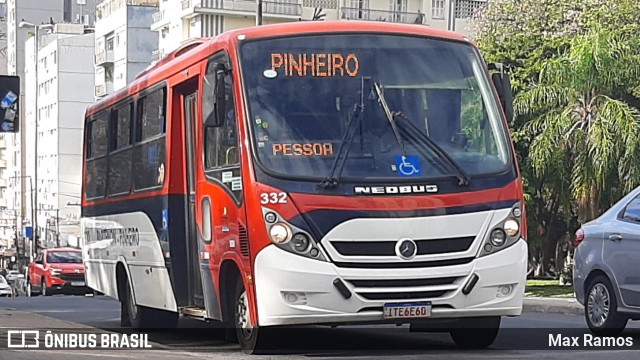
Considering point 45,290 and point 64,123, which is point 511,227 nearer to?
point 45,290

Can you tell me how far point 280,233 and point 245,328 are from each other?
1264 mm

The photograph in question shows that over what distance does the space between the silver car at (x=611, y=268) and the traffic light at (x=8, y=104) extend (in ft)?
36.9

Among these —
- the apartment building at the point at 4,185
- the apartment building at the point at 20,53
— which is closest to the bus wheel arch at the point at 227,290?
the apartment building at the point at 20,53

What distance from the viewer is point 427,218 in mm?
10633

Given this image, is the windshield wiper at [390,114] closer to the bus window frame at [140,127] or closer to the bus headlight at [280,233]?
the bus headlight at [280,233]

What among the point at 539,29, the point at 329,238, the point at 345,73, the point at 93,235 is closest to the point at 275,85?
the point at 345,73

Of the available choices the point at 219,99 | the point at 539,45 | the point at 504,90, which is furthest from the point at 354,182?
the point at 539,45

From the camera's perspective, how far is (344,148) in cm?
1084

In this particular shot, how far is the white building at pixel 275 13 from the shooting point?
63594 mm

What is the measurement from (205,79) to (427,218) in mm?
2963

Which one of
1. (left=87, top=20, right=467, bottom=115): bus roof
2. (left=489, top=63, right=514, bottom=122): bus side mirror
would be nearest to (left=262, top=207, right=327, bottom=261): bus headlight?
(left=87, top=20, right=467, bottom=115): bus roof

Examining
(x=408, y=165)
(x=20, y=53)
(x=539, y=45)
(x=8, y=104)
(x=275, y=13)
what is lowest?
(x=408, y=165)

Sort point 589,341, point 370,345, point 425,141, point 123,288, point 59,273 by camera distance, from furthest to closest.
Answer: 1. point 59,273
2. point 123,288
3. point 589,341
4. point 370,345
5. point 425,141

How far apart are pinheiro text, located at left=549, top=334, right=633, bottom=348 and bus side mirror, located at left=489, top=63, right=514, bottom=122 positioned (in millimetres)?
2423
